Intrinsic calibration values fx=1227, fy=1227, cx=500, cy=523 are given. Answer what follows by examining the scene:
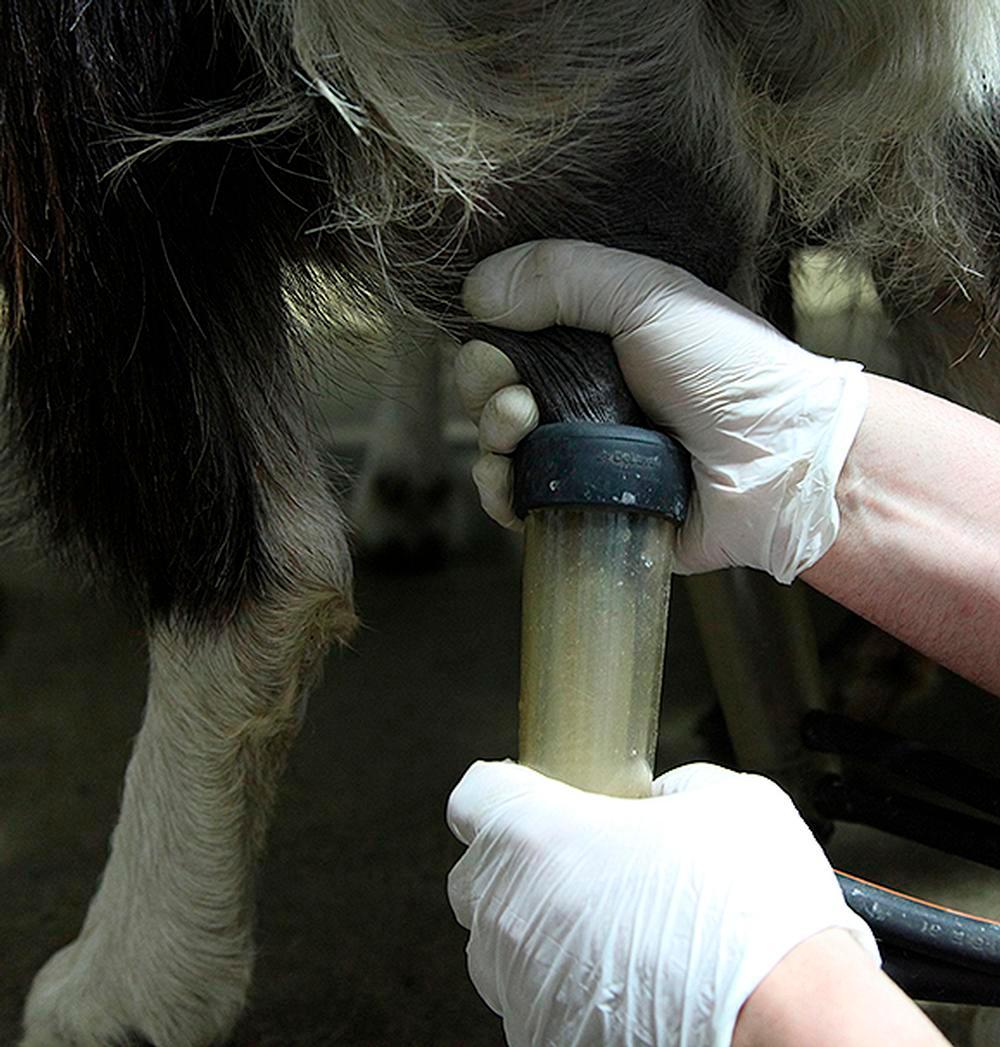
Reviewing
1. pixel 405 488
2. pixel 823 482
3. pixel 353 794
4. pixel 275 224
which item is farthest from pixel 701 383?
pixel 405 488

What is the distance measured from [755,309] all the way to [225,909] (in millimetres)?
508

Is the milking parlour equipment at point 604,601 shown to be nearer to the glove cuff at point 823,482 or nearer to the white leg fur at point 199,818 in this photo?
the glove cuff at point 823,482

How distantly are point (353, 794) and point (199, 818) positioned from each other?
37 centimetres

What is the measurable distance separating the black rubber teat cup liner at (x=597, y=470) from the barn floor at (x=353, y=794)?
366 millimetres

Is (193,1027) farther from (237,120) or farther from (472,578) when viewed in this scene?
(472,578)

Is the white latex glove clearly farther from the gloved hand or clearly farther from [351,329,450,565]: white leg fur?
[351,329,450,565]: white leg fur

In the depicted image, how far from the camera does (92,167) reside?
60 cm

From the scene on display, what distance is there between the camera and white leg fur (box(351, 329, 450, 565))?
1.58 meters

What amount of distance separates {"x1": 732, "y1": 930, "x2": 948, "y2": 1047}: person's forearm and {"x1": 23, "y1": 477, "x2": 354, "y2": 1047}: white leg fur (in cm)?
34

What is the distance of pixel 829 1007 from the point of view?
1.54ft

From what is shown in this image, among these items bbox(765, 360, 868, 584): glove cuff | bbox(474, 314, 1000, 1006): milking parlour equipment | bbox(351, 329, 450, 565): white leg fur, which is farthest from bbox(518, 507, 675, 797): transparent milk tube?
bbox(351, 329, 450, 565): white leg fur

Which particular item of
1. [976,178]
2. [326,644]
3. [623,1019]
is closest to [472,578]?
[326,644]

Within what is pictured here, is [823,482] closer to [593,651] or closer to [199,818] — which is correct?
[593,651]

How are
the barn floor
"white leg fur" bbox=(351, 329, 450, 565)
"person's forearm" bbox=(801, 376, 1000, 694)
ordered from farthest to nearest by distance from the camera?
"white leg fur" bbox=(351, 329, 450, 565) < the barn floor < "person's forearm" bbox=(801, 376, 1000, 694)
